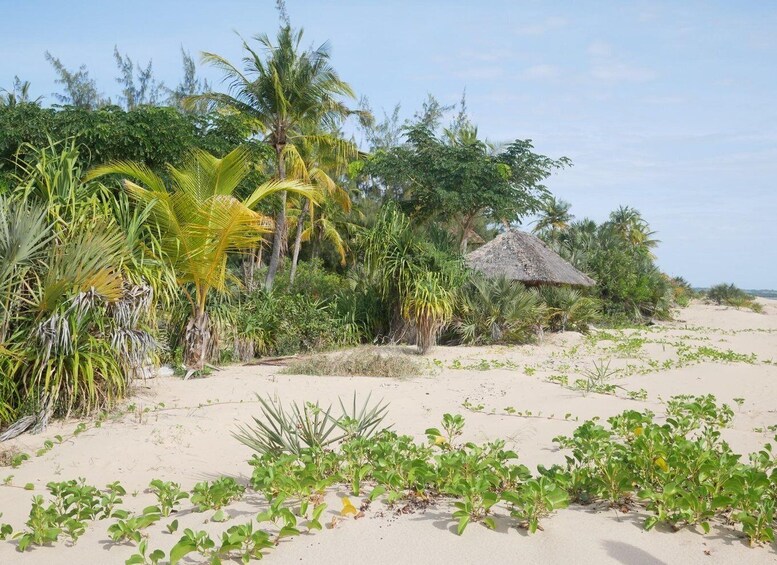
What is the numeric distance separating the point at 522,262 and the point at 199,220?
36.5 ft

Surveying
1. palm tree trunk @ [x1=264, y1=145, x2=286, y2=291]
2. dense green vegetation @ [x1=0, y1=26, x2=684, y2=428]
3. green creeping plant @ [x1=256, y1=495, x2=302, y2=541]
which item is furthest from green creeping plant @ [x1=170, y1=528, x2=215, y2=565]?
palm tree trunk @ [x1=264, y1=145, x2=286, y2=291]

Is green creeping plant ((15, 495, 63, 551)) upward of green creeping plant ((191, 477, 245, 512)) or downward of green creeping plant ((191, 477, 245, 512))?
downward

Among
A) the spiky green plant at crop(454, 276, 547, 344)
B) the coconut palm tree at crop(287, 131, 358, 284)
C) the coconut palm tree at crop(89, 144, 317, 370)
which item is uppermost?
the coconut palm tree at crop(287, 131, 358, 284)

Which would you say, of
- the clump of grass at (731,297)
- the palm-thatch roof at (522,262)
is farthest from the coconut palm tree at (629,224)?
the palm-thatch roof at (522,262)

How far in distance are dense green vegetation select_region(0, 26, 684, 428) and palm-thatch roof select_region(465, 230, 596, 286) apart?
0.54 metres

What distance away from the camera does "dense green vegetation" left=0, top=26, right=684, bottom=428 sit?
7078 millimetres

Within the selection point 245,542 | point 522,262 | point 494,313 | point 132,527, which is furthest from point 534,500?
point 522,262

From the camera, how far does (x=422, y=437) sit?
6723mm

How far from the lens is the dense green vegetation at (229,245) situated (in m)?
7.08

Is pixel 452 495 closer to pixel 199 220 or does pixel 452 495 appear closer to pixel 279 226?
pixel 199 220

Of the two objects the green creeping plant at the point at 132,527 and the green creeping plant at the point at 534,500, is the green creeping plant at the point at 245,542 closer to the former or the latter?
the green creeping plant at the point at 132,527

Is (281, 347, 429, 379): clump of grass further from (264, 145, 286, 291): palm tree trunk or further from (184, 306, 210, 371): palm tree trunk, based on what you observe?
(264, 145, 286, 291): palm tree trunk

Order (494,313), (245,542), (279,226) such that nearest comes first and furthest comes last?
(245,542) → (494,313) → (279,226)

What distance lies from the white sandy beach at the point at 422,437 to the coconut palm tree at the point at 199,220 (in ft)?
4.57
